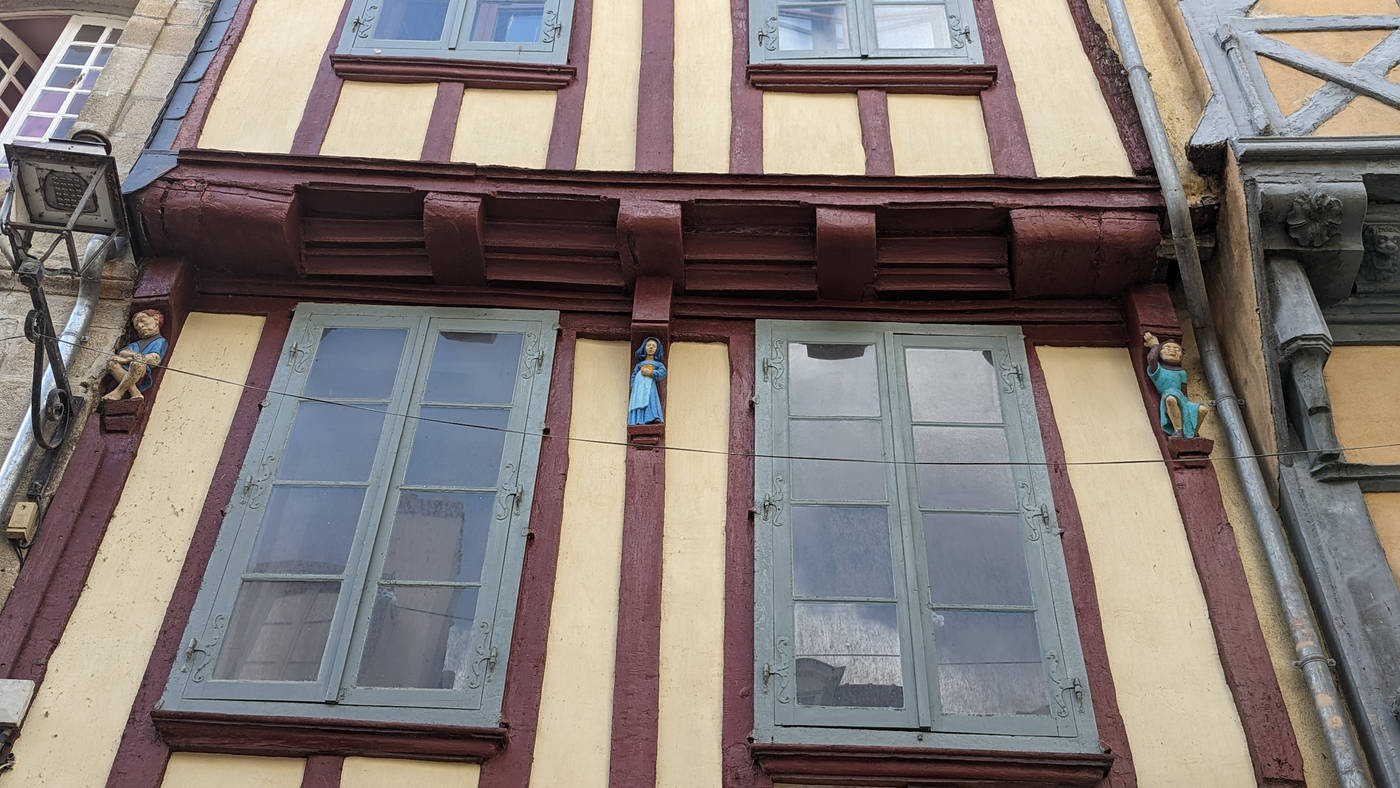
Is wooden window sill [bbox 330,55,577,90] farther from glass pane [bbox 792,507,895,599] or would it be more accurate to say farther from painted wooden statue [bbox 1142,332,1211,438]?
painted wooden statue [bbox 1142,332,1211,438]

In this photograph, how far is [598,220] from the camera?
19.3 feet

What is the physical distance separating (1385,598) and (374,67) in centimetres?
516

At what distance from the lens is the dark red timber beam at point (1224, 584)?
445 cm

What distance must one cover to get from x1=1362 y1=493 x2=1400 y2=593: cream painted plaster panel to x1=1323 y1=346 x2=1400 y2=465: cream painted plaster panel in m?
0.18

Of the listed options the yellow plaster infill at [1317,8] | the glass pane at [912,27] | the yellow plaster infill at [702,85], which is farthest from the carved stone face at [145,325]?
the yellow plaster infill at [1317,8]

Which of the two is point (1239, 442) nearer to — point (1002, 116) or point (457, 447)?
point (1002, 116)

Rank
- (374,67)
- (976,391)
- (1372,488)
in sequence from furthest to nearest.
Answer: (374,67) < (976,391) < (1372,488)

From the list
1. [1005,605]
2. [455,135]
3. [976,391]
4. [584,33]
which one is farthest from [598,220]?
[1005,605]

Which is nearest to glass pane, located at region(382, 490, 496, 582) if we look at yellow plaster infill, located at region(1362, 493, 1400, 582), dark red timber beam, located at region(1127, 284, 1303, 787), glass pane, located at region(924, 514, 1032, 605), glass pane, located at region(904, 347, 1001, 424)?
glass pane, located at region(924, 514, 1032, 605)

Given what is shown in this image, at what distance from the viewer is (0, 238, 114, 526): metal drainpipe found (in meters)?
5.03

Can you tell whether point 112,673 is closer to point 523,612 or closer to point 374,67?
point 523,612

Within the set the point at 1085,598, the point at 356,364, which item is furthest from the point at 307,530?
the point at 1085,598

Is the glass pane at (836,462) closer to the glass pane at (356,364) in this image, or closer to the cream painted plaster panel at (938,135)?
the cream painted plaster panel at (938,135)

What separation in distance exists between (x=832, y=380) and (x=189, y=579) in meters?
2.77
